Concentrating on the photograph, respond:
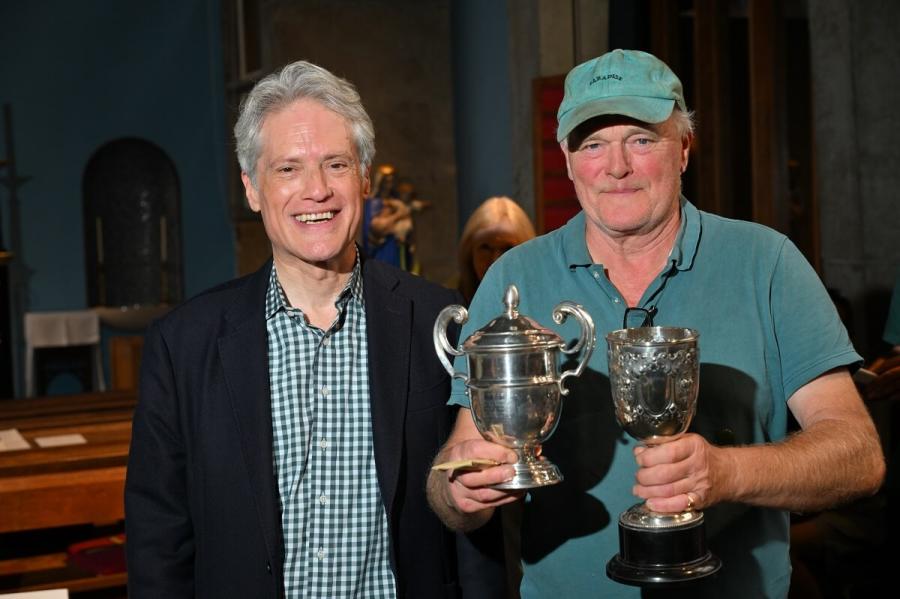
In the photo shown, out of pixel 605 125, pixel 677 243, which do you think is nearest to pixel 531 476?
pixel 677 243

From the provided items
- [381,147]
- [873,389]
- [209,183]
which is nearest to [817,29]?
[873,389]

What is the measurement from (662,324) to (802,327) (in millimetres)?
226

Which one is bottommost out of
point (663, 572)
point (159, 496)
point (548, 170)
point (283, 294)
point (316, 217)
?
point (663, 572)

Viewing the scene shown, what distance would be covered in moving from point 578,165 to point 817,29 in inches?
153

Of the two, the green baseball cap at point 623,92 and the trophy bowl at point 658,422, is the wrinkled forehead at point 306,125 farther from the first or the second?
the trophy bowl at point 658,422

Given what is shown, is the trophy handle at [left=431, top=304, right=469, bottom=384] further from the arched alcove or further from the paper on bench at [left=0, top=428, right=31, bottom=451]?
the arched alcove

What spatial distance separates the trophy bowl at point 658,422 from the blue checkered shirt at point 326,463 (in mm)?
532

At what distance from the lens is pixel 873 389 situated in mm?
3984

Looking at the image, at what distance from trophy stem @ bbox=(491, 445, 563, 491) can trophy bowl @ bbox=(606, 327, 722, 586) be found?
14 centimetres

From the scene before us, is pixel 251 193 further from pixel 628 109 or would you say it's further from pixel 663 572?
pixel 663 572

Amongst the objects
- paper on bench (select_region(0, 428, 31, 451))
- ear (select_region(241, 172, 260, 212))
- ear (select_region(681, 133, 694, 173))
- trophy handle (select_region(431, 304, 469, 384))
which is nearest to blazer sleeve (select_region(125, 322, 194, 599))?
ear (select_region(241, 172, 260, 212))

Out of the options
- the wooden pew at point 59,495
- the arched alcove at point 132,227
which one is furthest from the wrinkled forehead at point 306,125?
the arched alcove at point 132,227

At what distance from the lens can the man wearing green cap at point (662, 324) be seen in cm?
200

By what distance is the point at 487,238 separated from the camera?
497 cm
